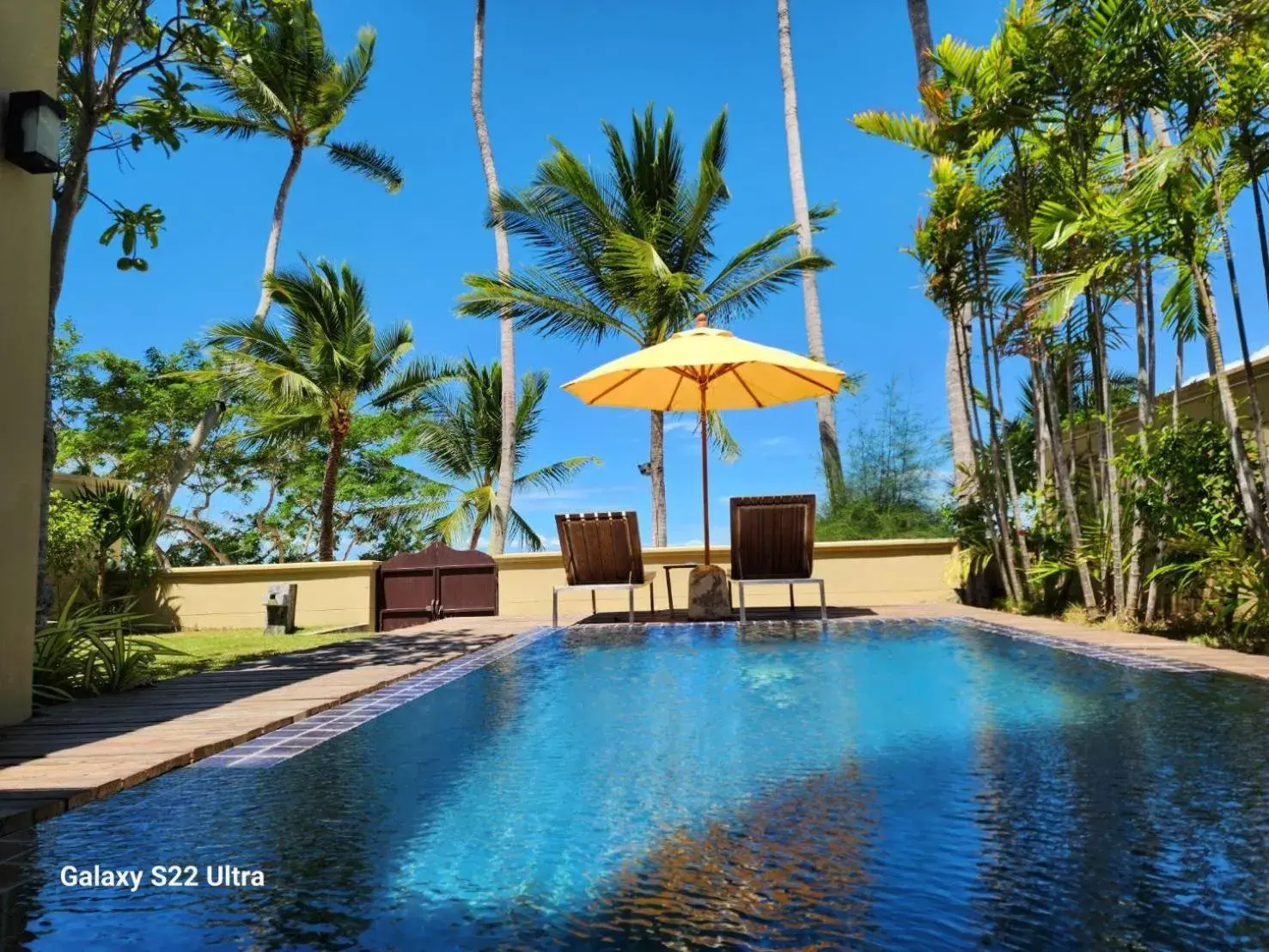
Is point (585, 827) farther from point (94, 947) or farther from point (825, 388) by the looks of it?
point (825, 388)

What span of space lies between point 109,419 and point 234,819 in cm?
2168

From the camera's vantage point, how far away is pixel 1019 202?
25.4ft

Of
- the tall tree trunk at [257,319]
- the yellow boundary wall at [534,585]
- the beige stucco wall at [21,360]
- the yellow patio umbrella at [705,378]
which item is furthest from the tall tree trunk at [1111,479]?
the tall tree trunk at [257,319]

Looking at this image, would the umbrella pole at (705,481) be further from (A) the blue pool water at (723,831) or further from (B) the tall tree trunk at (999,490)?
(A) the blue pool water at (723,831)

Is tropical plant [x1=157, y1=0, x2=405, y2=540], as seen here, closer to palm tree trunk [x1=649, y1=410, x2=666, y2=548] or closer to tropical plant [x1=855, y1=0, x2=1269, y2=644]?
palm tree trunk [x1=649, y1=410, x2=666, y2=548]

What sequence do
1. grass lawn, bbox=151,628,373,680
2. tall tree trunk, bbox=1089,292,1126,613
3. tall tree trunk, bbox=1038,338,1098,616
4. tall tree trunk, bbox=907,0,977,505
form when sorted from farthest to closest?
tall tree trunk, bbox=907,0,977,505 < tall tree trunk, bbox=1038,338,1098,616 < tall tree trunk, bbox=1089,292,1126,613 < grass lawn, bbox=151,628,373,680

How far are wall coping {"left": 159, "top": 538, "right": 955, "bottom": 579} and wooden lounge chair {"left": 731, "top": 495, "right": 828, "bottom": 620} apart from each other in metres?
2.21

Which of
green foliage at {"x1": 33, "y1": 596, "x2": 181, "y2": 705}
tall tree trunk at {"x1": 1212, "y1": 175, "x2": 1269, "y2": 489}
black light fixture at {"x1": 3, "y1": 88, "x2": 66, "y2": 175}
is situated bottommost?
green foliage at {"x1": 33, "y1": 596, "x2": 181, "y2": 705}

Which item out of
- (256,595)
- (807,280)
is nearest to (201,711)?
(256,595)

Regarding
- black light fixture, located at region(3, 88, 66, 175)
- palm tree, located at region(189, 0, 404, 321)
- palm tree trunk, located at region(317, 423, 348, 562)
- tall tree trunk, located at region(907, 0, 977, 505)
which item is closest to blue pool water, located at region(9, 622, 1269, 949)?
black light fixture, located at region(3, 88, 66, 175)

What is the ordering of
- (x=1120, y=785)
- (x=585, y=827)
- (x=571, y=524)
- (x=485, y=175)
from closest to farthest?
(x=585, y=827) < (x=1120, y=785) < (x=571, y=524) < (x=485, y=175)

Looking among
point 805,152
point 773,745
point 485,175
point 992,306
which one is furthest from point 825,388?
point 485,175

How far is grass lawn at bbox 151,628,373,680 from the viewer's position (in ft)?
20.8

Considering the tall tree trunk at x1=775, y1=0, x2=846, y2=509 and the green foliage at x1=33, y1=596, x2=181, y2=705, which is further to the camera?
the tall tree trunk at x1=775, y1=0, x2=846, y2=509
